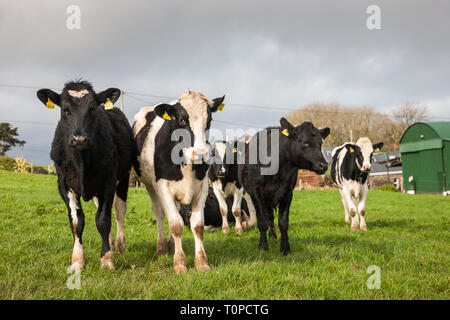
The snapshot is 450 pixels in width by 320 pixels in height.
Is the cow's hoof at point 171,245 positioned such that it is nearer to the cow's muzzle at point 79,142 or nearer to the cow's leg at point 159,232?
the cow's leg at point 159,232

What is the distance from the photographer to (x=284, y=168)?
6.52 m

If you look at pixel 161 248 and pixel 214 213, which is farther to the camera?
pixel 214 213

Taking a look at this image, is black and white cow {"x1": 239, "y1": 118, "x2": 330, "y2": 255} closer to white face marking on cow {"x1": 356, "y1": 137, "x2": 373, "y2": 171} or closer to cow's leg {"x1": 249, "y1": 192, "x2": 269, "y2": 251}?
cow's leg {"x1": 249, "y1": 192, "x2": 269, "y2": 251}

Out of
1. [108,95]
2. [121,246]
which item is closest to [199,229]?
[121,246]

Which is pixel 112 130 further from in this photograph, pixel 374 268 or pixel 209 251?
pixel 374 268

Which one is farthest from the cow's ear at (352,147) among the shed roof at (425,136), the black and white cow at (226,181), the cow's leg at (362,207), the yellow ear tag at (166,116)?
the shed roof at (425,136)

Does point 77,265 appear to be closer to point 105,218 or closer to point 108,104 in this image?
point 105,218

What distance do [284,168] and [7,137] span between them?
5972 centimetres

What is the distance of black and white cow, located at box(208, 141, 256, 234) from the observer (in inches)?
356

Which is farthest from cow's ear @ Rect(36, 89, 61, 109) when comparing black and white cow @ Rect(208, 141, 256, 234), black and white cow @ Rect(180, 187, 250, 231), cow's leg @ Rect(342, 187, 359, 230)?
cow's leg @ Rect(342, 187, 359, 230)

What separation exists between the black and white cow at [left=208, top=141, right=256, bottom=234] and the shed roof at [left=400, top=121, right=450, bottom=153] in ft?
79.0

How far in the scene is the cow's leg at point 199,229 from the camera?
4686 millimetres
